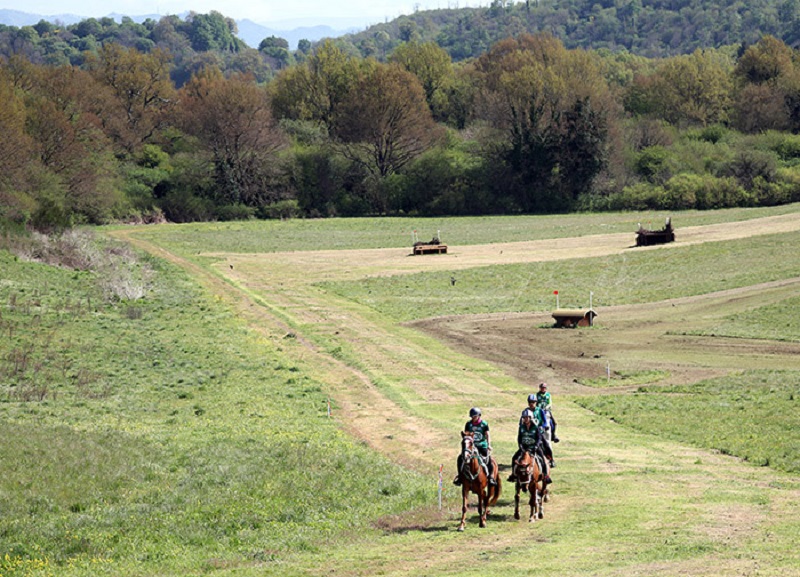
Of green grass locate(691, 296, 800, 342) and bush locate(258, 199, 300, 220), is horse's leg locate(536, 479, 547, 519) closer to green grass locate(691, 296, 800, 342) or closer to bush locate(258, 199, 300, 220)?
green grass locate(691, 296, 800, 342)

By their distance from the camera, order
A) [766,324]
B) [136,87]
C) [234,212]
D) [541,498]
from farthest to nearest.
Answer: [136,87] → [234,212] → [766,324] → [541,498]

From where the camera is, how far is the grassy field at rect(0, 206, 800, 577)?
1869cm

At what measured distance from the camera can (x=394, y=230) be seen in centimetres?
11175

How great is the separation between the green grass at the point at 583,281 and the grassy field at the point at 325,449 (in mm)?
864

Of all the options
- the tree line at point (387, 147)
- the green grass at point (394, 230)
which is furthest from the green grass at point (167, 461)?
the tree line at point (387, 147)

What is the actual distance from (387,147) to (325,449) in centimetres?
11088

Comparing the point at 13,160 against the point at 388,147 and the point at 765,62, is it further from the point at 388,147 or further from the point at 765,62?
the point at 765,62

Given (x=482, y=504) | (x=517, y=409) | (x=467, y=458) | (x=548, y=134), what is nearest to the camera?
(x=467, y=458)

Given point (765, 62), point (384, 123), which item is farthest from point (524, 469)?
point (765, 62)

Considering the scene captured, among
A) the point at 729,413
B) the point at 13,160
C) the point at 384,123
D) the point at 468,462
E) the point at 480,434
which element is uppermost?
the point at 384,123

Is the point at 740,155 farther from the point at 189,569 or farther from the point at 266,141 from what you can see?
the point at 189,569

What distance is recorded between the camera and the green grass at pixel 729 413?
2822 centimetres

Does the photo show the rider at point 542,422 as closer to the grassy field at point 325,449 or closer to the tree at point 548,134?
the grassy field at point 325,449

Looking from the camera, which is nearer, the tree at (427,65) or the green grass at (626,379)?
the green grass at (626,379)
